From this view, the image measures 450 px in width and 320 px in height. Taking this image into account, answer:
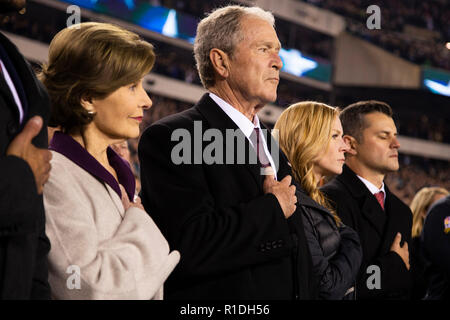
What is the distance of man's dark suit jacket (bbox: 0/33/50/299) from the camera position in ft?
4.79

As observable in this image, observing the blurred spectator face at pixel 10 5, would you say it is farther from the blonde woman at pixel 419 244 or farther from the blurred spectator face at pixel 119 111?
the blonde woman at pixel 419 244

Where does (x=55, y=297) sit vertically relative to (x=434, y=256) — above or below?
above

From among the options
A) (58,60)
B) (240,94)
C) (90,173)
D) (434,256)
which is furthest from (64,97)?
(434,256)

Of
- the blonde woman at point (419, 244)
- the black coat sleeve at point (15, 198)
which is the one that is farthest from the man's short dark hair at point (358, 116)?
the black coat sleeve at point (15, 198)

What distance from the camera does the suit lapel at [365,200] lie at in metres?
3.33

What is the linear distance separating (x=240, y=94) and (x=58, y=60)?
0.86 metres

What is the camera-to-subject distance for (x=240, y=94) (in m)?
2.60

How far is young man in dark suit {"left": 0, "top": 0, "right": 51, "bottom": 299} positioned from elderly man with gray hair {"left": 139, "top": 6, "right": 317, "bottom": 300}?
2.14 ft

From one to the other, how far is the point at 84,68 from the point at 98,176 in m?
0.36

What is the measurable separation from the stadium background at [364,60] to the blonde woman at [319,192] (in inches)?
686

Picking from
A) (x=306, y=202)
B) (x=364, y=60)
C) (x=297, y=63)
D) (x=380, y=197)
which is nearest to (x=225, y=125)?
(x=306, y=202)

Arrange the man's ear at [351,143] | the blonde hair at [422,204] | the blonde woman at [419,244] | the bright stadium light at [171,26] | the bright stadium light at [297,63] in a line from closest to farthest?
the man's ear at [351,143]
the blonde woman at [419,244]
the blonde hair at [422,204]
the bright stadium light at [171,26]
the bright stadium light at [297,63]

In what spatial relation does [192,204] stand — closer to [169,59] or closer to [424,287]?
[424,287]

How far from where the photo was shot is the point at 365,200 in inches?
134
